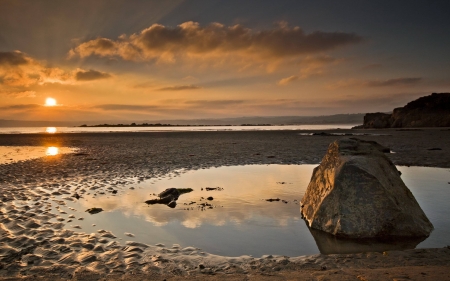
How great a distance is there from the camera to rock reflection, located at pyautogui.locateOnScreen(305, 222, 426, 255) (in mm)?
6090

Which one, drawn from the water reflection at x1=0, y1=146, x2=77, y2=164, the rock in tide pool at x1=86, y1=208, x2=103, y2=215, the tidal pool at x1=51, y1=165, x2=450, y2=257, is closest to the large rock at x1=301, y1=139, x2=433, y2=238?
the tidal pool at x1=51, y1=165, x2=450, y2=257

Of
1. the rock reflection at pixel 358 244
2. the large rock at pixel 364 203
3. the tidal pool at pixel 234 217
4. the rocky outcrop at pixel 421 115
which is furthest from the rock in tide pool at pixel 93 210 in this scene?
the rocky outcrop at pixel 421 115

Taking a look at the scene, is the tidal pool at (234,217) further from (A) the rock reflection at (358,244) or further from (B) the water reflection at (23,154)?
(B) the water reflection at (23,154)

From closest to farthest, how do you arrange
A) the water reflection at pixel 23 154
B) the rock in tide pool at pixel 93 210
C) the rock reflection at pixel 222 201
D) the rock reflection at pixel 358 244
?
the rock reflection at pixel 358 244 < the rock reflection at pixel 222 201 < the rock in tide pool at pixel 93 210 < the water reflection at pixel 23 154

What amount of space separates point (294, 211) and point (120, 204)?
5.58 m

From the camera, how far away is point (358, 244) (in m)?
6.37

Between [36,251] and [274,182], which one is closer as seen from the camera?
[36,251]

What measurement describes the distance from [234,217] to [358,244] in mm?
3261

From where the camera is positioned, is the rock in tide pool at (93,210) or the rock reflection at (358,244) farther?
the rock in tide pool at (93,210)

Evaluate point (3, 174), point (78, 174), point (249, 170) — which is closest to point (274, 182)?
point (249, 170)

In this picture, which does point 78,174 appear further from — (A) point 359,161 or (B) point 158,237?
(A) point 359,161

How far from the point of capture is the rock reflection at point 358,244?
609cm

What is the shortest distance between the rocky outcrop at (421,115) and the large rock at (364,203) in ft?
327

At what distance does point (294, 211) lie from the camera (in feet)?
29.0
